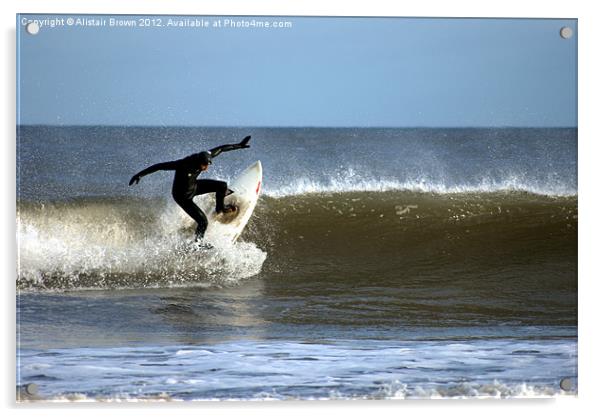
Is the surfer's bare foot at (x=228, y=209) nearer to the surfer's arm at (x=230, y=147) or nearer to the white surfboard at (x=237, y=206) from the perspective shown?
the white surfboard at (x=237, y=206)

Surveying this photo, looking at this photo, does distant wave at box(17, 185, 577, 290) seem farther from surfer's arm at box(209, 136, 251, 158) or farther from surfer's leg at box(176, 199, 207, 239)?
surfer's arm at box(209, 136, 251, 158)

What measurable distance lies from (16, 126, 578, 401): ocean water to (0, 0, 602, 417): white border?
6 cm

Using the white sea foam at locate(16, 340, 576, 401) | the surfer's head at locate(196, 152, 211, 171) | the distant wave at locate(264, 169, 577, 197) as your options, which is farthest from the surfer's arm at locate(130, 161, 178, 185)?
the white sea foam at locate(16, 340, 576, 401)

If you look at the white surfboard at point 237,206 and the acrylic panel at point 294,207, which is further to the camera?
the white surfboard at point 237,206

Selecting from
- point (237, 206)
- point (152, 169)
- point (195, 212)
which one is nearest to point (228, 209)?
point (237, 206)

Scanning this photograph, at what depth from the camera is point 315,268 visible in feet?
16.3

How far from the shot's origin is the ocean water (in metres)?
4.81

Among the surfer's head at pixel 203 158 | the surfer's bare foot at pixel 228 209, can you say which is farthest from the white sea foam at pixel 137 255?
the surfer's head at pixel 203 158

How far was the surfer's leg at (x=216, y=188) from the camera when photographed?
16.3 ft

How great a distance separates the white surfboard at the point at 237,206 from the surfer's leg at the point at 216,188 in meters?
0.02

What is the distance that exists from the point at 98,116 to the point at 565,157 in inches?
83.3

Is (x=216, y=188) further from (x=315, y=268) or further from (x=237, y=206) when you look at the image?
(x=315, y=268)
